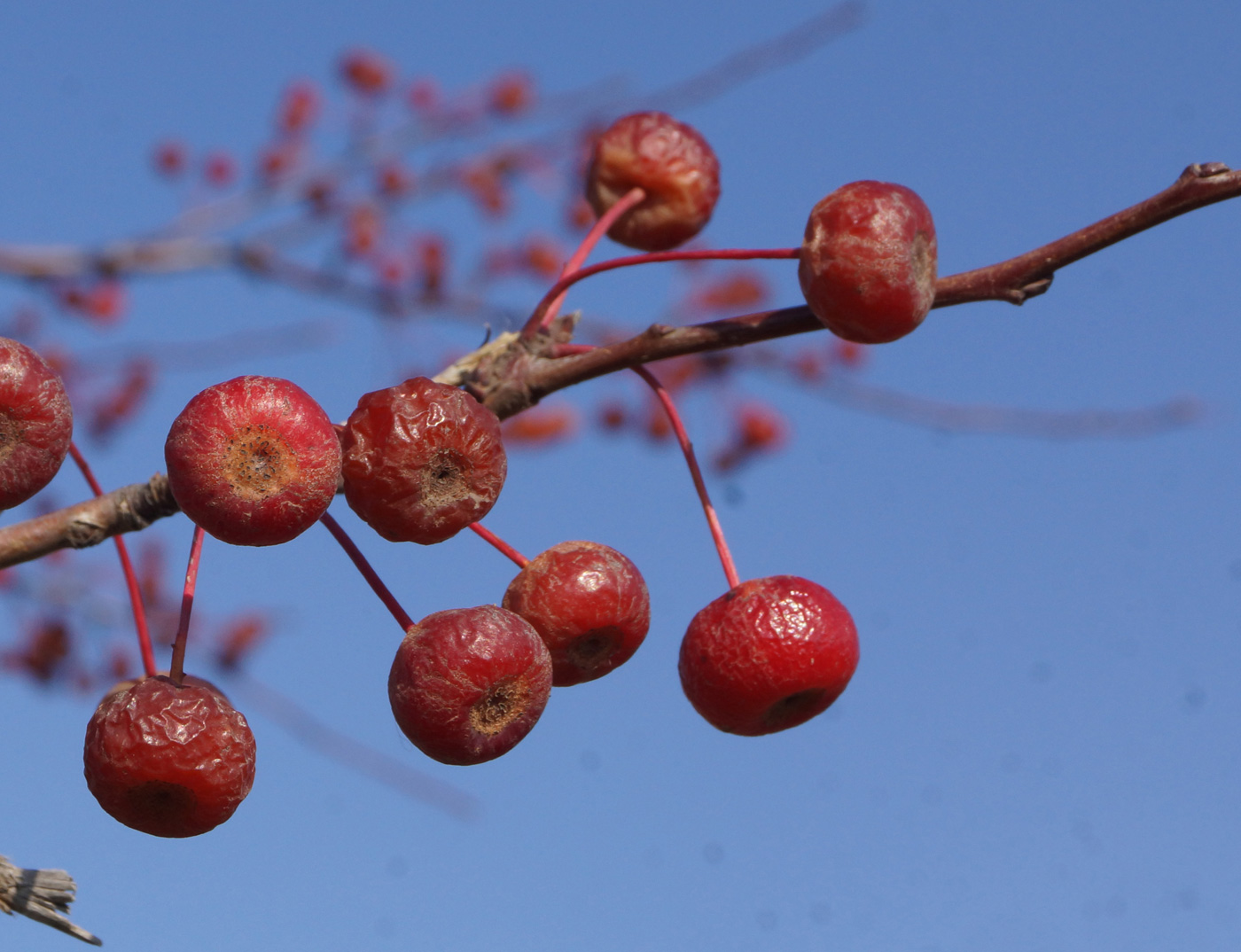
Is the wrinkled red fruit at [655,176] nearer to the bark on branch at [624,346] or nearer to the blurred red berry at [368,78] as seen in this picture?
the bark on branch at [624,346]

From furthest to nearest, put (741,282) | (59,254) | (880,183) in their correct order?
(741,282), (59,254), (880,183)

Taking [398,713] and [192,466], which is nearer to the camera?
[192,466]

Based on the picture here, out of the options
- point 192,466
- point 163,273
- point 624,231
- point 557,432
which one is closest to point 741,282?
point 557,432

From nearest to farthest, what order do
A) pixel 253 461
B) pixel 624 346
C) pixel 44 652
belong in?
pixel 253 461 < pixel 624 346 < pixel 44 652

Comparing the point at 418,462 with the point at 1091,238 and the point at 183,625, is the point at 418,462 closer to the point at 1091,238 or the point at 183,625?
the point at 183,625

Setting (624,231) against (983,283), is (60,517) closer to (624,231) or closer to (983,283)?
(624,231)

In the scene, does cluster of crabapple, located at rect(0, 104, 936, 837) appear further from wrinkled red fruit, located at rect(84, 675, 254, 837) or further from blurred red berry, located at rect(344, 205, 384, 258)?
blurred red berry, located at rect(344, 205, 384, 258)

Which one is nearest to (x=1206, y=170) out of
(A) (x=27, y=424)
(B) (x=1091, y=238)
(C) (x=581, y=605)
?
(B) (x=1091, y=238)
